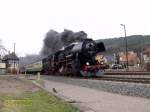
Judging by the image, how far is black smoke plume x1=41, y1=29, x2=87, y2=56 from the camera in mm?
56312

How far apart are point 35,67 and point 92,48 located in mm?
24481

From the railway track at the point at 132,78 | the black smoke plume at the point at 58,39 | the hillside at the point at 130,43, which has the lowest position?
the railway track at the point at 132,78

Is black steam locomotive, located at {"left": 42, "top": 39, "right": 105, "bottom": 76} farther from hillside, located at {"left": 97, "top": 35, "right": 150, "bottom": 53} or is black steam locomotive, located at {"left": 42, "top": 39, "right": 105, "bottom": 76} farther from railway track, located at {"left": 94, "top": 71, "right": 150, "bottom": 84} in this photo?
hillside, located at {"left": 97, "top": 35, "right": 150, "bottom": 53}

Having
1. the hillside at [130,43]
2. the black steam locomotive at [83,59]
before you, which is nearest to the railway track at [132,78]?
the black steam locomotive at [83,59]

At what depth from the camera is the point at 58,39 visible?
203ft

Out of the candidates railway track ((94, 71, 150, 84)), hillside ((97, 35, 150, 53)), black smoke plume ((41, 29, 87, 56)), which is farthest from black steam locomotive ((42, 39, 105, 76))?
hillside ((97, 35, 150, 53))

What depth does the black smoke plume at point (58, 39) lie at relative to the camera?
185 feet

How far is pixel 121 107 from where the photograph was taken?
14695mm

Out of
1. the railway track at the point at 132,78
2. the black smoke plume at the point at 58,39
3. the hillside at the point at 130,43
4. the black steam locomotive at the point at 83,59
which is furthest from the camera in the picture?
the hillside at the point at 130,43

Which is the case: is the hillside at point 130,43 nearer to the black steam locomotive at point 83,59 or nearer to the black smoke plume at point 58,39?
the black smoke plume at point 58,39

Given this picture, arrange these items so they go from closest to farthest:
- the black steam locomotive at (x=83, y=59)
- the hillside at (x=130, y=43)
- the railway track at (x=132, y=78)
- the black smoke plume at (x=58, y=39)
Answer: the railway track at (x=132, y=78), the black steam locomotive at (x=83, y=59), the black smoke plume at (x=58, y=39), the hillside at (x=130, y=43)

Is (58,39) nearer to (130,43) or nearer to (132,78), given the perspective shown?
(132,78)

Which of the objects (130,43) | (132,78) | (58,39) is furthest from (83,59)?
(130,43)

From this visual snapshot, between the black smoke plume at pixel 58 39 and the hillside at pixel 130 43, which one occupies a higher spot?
the hillside at pixel 130 43
